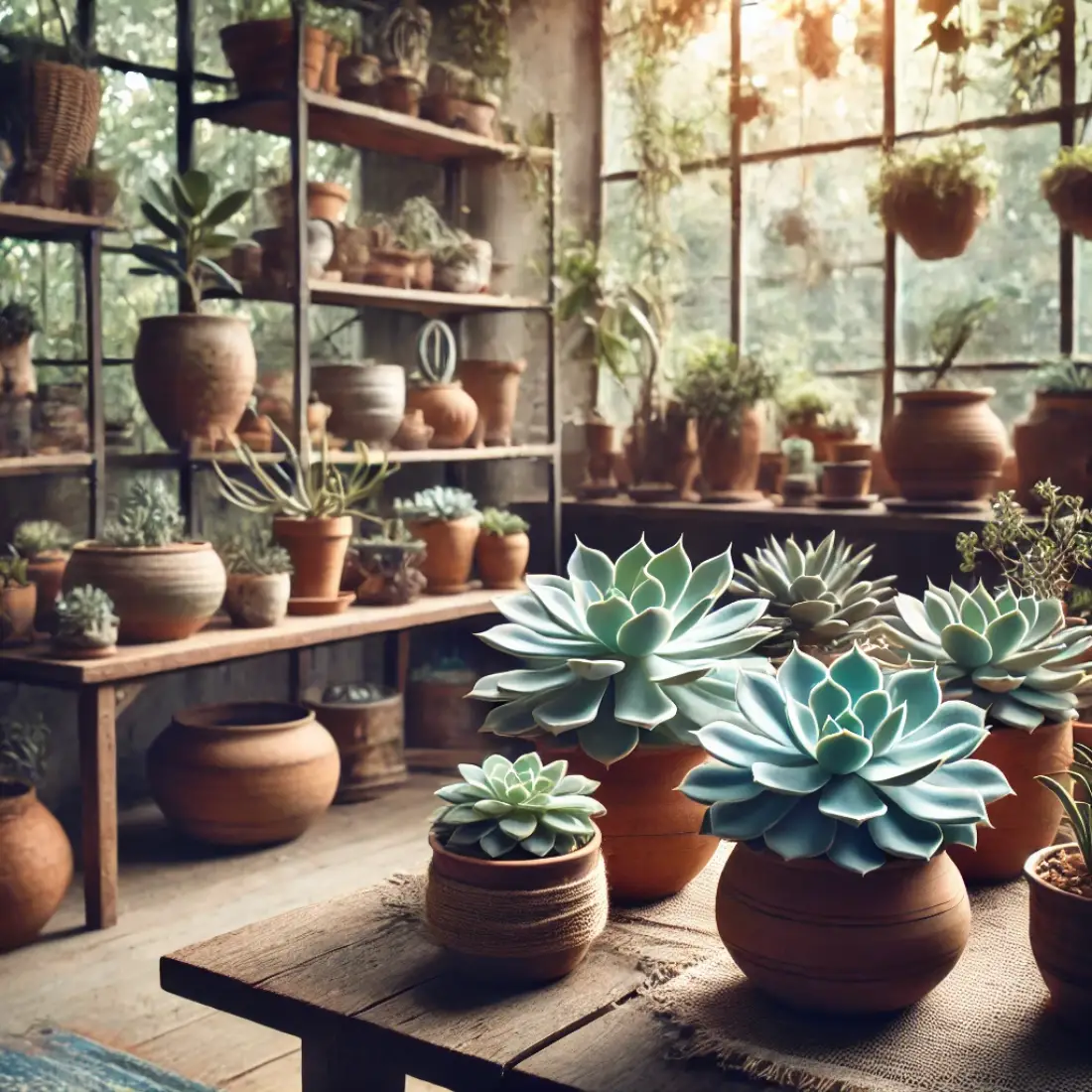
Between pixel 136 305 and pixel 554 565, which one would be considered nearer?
pixel 136 305

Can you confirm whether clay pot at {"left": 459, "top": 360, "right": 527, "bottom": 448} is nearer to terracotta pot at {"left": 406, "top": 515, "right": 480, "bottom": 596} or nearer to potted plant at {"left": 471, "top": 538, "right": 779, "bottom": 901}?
terracotta pot at {"left": 406, "top": 515, "right": 480, "bottom": 596}

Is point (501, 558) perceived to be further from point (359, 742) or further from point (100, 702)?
point (100, 702)

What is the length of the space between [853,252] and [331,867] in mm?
2804

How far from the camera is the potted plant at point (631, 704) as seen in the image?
1249 mm

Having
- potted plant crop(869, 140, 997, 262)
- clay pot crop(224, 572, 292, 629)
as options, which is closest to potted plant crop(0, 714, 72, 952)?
clay pot crop(224, 572, 292, 629)

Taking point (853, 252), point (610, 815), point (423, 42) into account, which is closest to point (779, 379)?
point (853, 252)

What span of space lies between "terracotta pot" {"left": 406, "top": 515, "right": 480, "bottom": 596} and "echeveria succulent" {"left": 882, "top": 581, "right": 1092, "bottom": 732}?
352cm

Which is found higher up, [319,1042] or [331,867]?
[319,1042]

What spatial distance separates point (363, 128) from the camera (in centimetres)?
492

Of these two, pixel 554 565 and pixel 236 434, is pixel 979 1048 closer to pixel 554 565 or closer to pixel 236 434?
pixel 236 434

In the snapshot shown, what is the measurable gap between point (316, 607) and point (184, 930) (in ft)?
3.71

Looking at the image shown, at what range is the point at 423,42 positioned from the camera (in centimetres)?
496

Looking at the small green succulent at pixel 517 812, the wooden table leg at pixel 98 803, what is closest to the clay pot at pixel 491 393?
the wooden table leg at pixel 98 803

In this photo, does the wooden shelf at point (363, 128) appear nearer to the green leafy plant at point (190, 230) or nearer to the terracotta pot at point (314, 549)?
the green leafy plant at point (190, 230)
